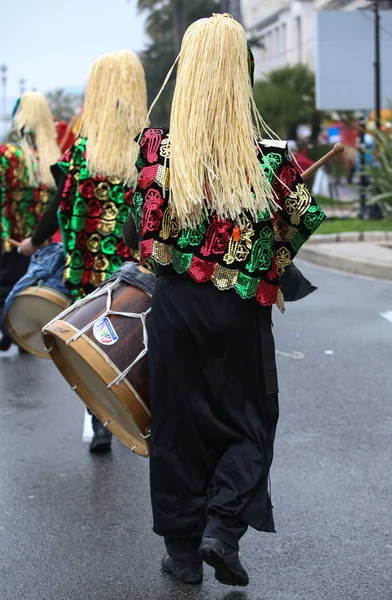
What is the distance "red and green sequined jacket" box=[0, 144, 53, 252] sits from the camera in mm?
7648

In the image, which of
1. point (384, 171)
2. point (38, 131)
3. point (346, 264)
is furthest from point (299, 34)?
point (38, 131)

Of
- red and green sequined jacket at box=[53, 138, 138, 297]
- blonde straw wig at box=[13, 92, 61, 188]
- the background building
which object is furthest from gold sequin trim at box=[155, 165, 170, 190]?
the background building

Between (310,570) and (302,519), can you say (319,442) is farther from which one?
(310,570)

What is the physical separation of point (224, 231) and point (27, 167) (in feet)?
13.3

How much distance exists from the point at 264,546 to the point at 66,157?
7.53ft

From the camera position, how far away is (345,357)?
8.27m

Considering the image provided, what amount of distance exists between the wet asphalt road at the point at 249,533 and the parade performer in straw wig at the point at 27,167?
1168 mm

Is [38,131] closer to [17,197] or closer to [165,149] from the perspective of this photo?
[17,197]

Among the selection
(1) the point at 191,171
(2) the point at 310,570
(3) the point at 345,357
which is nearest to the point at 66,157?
(1) the point at 191,171

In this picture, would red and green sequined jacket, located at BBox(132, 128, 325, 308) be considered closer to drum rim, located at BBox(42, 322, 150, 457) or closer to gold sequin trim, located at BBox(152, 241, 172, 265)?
gold sequin trim, located at BBox(152, 241, 172, 265)

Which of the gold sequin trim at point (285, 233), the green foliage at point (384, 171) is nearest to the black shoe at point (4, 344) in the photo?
the gold sequin trim at point (285, 233)

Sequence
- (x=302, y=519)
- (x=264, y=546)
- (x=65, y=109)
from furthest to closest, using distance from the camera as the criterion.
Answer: (x=65, y=109), (x=302, y=519), (x=264, y=546)

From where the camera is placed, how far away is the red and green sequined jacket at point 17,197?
7648mm

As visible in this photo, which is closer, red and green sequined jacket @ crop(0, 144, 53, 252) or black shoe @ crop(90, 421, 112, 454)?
black shoe @ crop(90, 421, 112, 454)
